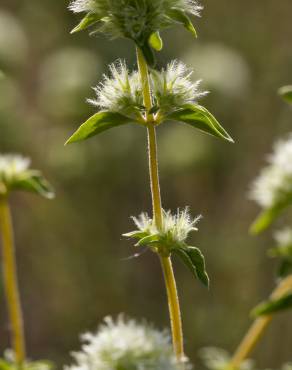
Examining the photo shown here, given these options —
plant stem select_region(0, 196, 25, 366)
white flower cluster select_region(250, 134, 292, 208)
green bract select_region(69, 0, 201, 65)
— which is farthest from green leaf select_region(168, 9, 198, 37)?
plant stem select_region(0, 196, 25, 366)

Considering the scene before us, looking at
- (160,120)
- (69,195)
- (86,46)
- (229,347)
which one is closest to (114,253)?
(69,195)

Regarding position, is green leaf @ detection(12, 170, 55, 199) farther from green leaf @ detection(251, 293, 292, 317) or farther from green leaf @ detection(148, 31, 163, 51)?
green leaf @ detection(251, 293, 292, 317)

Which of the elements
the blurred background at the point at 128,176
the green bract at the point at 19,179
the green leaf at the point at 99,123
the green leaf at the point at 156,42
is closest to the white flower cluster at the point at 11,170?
the green bract at the point at 19,179

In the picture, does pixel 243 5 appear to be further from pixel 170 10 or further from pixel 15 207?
pixel 170 10

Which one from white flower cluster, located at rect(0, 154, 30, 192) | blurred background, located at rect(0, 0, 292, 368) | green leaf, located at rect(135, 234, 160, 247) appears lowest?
green leaf, located at rect(135, 234, 160, 247)

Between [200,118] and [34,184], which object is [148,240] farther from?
[34,184]

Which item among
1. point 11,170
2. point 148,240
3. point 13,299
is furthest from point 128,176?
point 148,240
